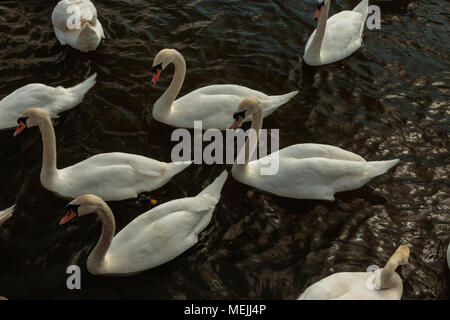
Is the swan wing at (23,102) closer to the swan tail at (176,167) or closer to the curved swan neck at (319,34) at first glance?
the swan tail at (176,167)

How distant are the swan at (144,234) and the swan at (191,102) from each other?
6.39 feet

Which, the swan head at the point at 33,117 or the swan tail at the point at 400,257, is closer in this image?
the swan tail at the point at 400,257

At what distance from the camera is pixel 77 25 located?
9.95 metres

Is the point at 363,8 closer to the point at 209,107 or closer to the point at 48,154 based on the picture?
the point at 209,107

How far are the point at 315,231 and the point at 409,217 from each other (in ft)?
4.39

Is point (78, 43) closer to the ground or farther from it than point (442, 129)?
farther from it

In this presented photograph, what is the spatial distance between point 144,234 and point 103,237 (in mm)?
495

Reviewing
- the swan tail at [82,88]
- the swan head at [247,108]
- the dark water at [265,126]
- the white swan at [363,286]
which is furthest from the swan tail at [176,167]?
the white swan at [363,286]

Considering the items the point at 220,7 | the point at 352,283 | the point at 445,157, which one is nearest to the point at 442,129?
the point at 445,157

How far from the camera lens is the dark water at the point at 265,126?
6.58 meters

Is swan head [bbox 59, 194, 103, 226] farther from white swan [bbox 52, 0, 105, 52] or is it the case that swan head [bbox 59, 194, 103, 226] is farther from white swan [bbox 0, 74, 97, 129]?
white swan [bbox 52, 0, 105, 52]

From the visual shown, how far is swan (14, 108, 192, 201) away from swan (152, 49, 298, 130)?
4.52 ft

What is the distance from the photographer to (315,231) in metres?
7.18
